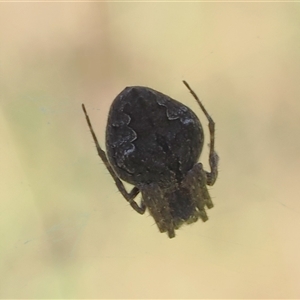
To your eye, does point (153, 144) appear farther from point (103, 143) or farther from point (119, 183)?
point (103, 143)

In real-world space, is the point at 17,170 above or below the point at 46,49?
below

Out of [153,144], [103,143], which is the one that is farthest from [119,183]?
[103,143]

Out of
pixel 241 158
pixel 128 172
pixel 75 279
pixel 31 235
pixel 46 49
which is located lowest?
pixel 75 279

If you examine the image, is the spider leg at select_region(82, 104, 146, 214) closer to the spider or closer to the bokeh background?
the spider

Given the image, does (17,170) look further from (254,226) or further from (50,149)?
(254,226)

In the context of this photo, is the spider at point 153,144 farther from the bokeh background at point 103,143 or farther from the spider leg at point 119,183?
the bokeh background at point 103,143

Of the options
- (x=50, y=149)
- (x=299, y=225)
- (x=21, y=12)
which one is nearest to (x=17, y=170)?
(x=50, y=149)

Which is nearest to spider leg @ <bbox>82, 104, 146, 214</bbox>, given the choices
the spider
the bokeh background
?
the spider

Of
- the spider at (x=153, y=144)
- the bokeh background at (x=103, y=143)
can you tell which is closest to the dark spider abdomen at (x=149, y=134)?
the spider at (x=153, y=144)
